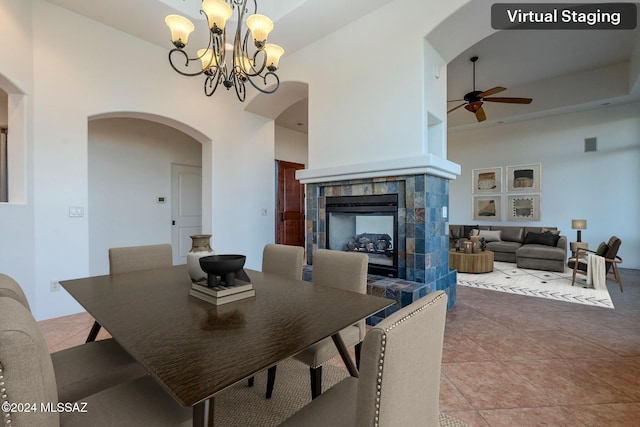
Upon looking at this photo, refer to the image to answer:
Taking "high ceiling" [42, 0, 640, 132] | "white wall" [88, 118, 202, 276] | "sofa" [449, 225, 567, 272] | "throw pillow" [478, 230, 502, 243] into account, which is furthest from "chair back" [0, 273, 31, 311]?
"throw pillow" [478, 230, 502, 243]

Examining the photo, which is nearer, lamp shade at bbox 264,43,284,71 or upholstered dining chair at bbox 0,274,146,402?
upholstered dining chair at bbox 0,274,146,402

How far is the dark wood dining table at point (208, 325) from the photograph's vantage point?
0.78 m

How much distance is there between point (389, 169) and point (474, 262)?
10.1 ft

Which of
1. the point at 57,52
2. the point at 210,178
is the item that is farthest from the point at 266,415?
the point at 57,52

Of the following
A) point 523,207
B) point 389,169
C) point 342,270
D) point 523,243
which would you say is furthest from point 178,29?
point 523,207

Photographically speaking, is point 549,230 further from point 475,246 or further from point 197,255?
point 197,255

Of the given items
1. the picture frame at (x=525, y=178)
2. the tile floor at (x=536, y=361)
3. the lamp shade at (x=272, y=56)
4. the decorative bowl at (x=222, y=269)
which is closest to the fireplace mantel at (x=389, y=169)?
the lamp shade at (x=272, y=56)

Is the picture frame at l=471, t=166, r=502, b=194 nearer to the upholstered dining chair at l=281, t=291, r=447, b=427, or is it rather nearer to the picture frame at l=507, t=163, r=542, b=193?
the picture frame at l=507, t=163, r=542, b=193

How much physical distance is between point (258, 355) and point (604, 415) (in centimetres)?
200

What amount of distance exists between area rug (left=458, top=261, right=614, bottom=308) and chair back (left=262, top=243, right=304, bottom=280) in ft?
10.9

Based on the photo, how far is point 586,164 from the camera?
18.8 feet

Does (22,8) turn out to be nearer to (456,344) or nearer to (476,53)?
(456,344)

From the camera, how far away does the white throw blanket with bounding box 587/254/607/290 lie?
3.93 meters

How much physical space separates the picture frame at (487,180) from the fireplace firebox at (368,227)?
481 cm
